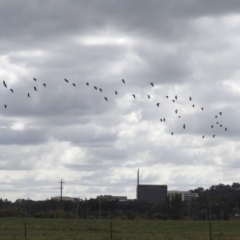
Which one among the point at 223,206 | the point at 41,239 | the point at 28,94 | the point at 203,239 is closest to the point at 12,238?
the point at 41,239

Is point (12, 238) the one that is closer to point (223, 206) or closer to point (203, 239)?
point (203, 239)

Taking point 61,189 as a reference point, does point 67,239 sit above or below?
below

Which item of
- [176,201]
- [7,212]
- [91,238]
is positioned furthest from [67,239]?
[176,201]

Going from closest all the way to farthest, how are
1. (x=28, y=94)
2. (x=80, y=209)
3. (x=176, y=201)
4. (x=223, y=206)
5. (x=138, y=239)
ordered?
(x=28, y=94), (x=138, y=239), (x=176, y=201), (x=80, y=209), (x=223, y=206)

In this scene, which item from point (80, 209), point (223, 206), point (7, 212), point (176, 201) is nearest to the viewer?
point (7, 212)

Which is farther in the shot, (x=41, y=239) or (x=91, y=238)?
(x=91, y=238)

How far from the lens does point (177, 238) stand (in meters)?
55.8

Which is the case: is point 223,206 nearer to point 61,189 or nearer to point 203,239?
point 61,189

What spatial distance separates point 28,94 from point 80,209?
140212 millimetres

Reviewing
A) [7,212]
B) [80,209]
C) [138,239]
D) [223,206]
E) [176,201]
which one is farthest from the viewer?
[223,206]

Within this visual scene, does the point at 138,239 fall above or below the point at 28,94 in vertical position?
below

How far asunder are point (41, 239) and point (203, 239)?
1236 cm

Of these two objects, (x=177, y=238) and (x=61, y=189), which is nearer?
(x=177, y=238)

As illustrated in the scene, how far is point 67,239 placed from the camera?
52.8 metres
